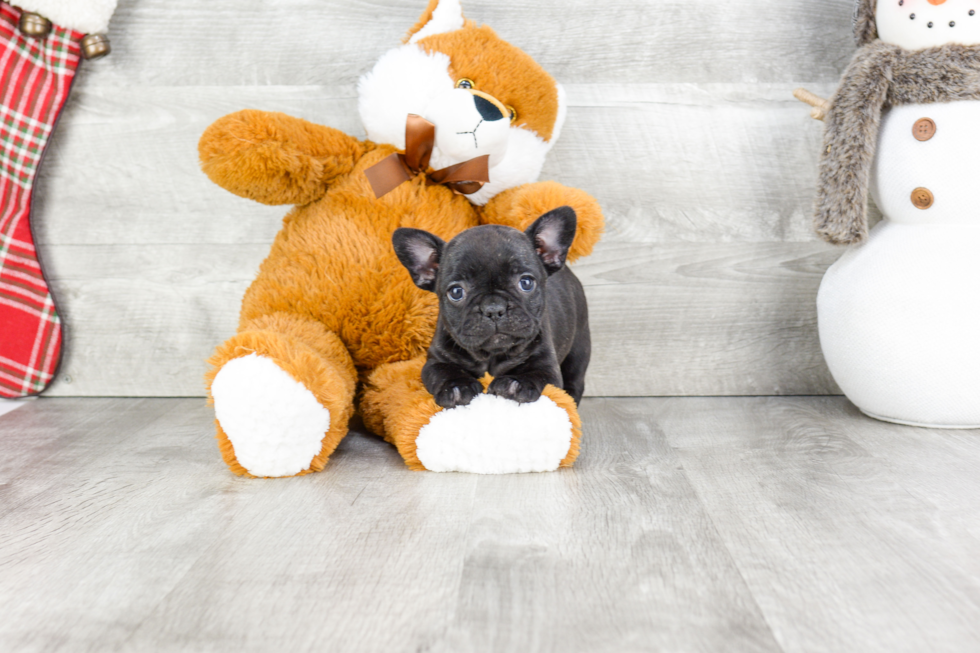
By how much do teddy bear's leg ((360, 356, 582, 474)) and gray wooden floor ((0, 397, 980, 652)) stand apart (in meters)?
0.03

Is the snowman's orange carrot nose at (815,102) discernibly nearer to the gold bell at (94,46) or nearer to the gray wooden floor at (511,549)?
the gray wooden floor at (511,549)

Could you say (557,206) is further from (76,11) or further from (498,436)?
(76,11)

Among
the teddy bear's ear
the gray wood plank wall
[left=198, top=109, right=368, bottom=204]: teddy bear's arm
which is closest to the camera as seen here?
[left=198, top=109, right=368, bottom=204]: teddy bear's arm

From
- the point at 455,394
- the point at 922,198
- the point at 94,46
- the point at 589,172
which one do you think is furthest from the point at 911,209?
the point at 94,46

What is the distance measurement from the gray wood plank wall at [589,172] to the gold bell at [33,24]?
103mm

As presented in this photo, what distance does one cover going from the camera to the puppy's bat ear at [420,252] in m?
1.06

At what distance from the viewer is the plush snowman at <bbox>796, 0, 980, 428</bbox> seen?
47.1 inches

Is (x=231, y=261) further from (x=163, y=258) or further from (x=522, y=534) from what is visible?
(x=522, y=534)

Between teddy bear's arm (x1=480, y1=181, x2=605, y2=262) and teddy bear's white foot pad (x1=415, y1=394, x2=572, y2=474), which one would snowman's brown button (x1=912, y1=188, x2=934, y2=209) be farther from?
teddy bear's white foot pad (x1=415, y1=394, x2=572, y2=474)

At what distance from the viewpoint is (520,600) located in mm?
722

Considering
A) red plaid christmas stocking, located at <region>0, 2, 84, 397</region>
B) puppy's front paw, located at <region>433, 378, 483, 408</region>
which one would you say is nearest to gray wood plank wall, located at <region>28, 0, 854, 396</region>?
red plaid christmas stocking, located at <region>0, 2, 84, 397</region>

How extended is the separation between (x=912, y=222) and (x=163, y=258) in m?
1.35

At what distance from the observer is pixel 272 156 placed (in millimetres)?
1161

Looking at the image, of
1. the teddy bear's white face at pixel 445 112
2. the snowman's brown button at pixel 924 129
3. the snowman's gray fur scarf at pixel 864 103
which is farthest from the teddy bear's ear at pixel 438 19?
the snowman's brown button at pixel 924 129
